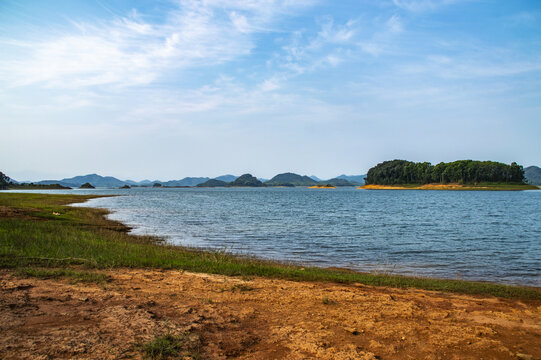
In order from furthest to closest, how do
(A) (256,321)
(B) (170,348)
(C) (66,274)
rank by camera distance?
1. (C) (66,274)
2. (A) (256,321)
3. (B) (170,348)

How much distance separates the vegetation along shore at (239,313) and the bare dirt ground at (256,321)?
0.09 ft

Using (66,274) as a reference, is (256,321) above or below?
below

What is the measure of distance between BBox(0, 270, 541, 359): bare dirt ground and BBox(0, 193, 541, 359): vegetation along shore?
0.03m

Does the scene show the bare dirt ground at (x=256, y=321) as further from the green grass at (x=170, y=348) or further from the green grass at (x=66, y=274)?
the green grass at (x=66, y=274)

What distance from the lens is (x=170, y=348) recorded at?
6398 millimetres

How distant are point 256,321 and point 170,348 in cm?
249

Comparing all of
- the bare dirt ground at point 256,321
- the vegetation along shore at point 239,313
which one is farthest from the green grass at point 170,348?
the bare dirt ground at point 256,321

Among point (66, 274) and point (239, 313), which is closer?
point (239, 313)

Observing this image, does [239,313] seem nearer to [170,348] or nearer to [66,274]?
[170,348]

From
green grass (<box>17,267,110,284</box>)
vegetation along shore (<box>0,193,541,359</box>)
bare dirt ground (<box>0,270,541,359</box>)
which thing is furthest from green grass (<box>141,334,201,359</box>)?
green grass (<box>17,267,110,284</box>)

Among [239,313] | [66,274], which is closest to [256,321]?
[239,313]

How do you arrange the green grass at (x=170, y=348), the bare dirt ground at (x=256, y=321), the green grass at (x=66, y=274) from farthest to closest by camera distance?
1. the green grass at (x=66, y=274)
2. the bare dirt ground at (x=256, y=321)
3. the green grass at (x=170, y=348)

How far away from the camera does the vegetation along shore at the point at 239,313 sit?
677 centimetres

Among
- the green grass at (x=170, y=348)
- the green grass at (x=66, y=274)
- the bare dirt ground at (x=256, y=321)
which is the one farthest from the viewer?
the green grass at (x=66, y=274)
